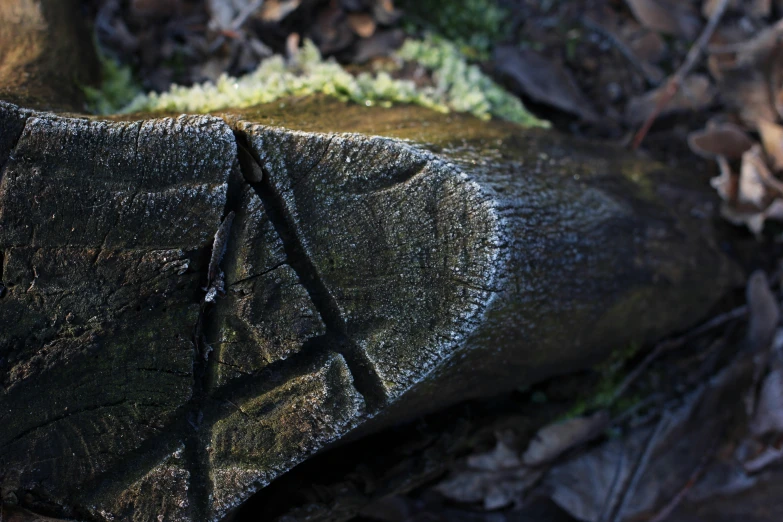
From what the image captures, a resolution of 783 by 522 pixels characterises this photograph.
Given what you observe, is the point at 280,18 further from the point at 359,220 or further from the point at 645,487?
the point at 645,487

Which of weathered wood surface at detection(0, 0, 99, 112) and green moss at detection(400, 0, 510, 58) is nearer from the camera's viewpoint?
weathered wood surface at detection(0, 0, 99, 112)

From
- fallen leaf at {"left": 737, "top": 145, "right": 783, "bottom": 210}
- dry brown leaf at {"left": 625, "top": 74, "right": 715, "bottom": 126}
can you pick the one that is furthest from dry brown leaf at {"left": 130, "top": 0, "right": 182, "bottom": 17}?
fallen leaf at {"left": 737, "top": 145, "right": 783, "bottom": 210}

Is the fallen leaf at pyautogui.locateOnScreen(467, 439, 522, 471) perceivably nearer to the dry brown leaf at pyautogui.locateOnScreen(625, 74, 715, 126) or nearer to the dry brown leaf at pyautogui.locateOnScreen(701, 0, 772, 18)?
the dry brown leaf at pyautogui.locateOnScreen(625, 74, 715, 126)

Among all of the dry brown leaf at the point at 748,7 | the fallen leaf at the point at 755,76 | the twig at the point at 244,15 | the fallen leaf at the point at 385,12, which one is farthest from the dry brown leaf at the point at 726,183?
the twig at the point at 244,15

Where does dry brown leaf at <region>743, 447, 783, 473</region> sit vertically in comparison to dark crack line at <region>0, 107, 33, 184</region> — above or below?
below

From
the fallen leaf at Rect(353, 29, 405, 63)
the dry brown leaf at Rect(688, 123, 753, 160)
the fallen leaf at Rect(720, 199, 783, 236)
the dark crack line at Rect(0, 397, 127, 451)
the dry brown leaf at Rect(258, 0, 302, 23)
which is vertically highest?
the dry brown leaf at Rect(258, 0, 302, 23)

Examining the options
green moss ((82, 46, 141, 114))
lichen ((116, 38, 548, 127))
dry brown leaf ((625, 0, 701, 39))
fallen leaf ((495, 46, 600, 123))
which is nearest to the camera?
lichen ((116, 38, 548, 127))

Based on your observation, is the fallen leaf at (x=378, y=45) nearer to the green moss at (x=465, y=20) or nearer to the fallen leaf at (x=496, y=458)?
the green moss at (x=465, y=20)
